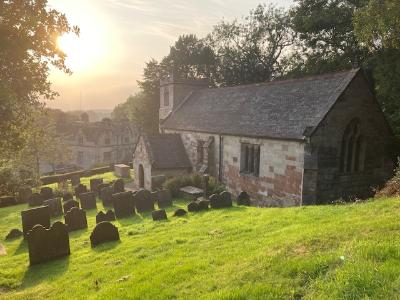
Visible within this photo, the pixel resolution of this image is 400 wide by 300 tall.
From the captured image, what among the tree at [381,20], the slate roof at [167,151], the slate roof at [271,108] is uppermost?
the tree at [381,20]

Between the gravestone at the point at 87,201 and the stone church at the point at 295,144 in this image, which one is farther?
the gravestone at the point at 87,201

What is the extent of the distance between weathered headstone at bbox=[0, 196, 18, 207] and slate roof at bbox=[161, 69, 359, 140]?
13.9 m

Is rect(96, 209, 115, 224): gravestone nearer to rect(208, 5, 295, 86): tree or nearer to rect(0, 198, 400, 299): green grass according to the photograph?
rect(0, 198, 400, 299): green grass

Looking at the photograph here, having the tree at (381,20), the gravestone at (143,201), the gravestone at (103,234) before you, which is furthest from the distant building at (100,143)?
the tree at (381,20)

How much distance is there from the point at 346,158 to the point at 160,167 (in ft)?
43.2

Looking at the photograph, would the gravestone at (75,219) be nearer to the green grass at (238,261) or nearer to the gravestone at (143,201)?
the green grass at (238,261)

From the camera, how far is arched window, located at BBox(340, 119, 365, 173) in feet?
61.9

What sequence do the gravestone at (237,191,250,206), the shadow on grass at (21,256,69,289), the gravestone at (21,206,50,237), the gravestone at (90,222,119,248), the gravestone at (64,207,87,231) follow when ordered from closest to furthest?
the shadow on grass at (21,256,69,289), the gravestone at (90,222,119,248), the gravestone at (21,206,50,237), the gravestone at (64,207,87,231), the gravestone at (237,191,250,206)

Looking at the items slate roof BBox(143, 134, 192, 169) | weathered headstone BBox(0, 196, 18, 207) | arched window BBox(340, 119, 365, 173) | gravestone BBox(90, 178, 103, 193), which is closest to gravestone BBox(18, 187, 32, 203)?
weathered headstone BBox(0, 196, 18, 207)

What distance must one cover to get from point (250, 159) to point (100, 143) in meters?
41.4

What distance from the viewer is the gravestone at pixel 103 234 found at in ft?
42.1

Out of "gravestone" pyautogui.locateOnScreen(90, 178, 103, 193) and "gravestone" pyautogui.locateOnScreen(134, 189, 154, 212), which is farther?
"gravestone" pyautogui.locateOnScreen(90, 178, 103, 193)

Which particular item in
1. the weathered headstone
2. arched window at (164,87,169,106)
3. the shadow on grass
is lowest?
the weathered headstone

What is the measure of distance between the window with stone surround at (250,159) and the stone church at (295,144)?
62 mm
